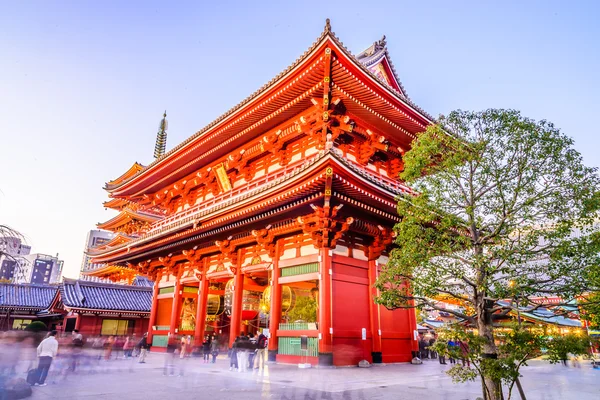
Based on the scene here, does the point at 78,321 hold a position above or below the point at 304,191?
below

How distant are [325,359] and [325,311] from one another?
1581mm

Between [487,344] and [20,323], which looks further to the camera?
[20,323]

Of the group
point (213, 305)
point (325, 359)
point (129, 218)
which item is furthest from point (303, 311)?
point (129, 218)

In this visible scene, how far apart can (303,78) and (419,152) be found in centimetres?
823

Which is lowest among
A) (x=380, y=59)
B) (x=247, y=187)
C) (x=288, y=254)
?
(x=288, y=254)

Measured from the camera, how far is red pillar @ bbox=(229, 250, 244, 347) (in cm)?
1691

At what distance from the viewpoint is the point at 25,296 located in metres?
37.0

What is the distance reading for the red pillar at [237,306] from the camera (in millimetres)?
16906

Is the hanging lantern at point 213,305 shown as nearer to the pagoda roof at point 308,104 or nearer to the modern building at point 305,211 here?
the modern building at point 305,211

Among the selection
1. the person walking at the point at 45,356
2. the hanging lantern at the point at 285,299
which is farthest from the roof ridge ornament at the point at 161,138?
the person walking at the point at 45,356

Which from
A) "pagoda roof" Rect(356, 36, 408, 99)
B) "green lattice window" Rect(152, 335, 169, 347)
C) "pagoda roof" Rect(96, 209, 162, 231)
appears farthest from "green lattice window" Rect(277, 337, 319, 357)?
"pagoda roof" Rect(96, 209, 162, 231)

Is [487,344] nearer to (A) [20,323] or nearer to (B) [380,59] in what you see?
(B) [380,59]

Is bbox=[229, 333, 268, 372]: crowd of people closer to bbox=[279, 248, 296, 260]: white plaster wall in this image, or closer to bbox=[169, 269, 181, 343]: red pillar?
bbox=[279, 248, 296, 260]: white plaster wall

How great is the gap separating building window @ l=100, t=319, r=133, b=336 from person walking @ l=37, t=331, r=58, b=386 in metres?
23.0
